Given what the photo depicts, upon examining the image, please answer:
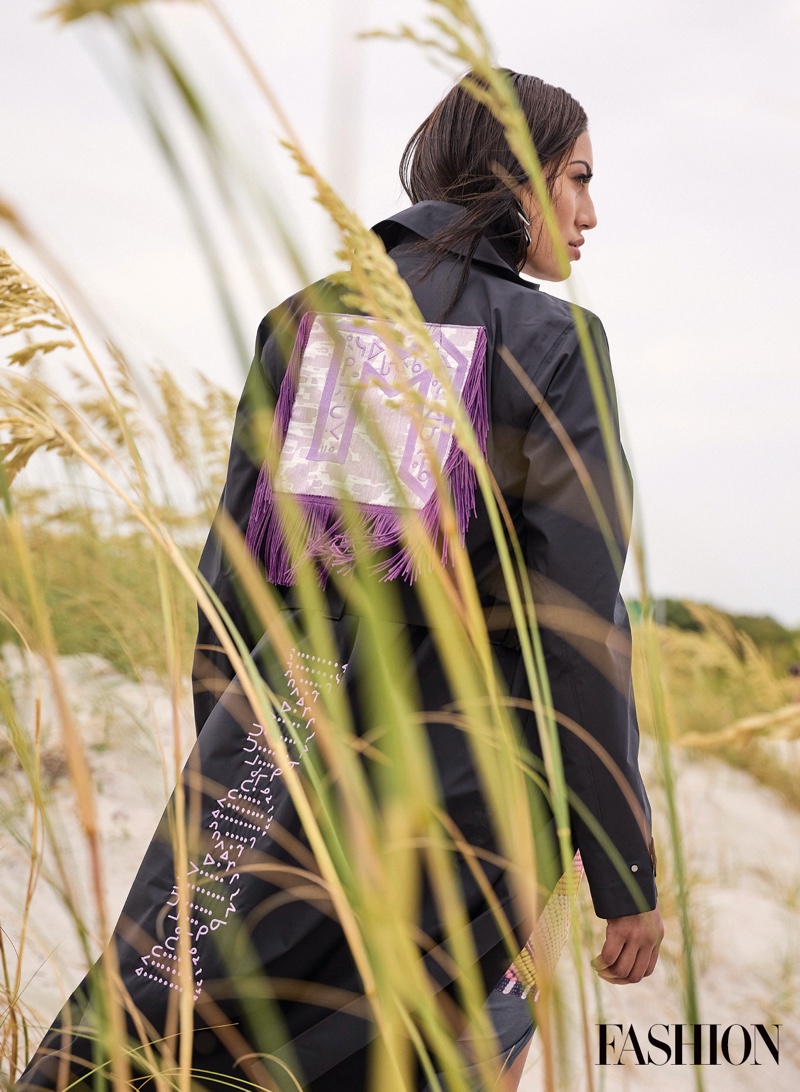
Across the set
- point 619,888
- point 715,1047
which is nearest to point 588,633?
point 619,888

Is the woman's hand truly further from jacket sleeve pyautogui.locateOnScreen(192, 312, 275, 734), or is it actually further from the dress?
jacket sleeve pyautogui.locateOnScreen(192, 312, 275, 734)

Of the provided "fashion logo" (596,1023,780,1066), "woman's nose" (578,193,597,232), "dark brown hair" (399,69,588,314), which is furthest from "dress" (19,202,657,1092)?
"fashion logo" (596,1023,780,1066)

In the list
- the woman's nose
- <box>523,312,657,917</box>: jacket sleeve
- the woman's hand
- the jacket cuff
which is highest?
the woman's nose

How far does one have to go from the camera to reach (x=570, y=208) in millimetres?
1467

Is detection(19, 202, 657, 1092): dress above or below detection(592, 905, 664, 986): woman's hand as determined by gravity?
above

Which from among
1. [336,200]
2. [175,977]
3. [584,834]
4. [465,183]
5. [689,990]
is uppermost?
[465,183]

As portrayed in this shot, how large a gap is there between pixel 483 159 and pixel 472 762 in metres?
0.89

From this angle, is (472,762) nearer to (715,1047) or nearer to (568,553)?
(568,553)

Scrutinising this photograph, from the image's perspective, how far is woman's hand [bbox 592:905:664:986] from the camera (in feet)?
4.06

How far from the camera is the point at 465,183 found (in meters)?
1.42

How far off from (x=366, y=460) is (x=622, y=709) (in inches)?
17.9

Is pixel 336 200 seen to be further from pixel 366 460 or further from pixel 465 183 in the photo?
pixel 465 183

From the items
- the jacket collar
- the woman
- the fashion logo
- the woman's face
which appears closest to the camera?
the woman

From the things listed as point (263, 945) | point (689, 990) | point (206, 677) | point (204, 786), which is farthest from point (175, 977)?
point (689, 990)
